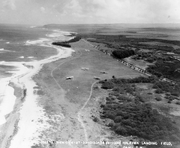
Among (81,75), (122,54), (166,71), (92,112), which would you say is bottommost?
(92,112)

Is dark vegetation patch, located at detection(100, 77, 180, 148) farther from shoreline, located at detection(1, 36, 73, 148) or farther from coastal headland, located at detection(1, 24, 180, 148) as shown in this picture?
shoreline, located at detection(1, 36, 73, 148)

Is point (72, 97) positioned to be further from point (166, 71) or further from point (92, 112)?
point (166, 71)

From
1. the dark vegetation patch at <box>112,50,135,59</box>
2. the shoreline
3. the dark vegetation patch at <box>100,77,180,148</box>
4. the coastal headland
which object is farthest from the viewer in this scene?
the dark vegetation patch at <box>112,50,135,59</box>

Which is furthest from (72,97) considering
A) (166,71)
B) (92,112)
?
(166,71)

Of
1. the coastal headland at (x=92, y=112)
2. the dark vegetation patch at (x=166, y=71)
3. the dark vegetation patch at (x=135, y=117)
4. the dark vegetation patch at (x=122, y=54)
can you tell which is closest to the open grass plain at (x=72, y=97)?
the coastal headland at (x=92, y=112)

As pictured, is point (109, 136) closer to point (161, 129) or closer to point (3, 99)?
point (161, 129)

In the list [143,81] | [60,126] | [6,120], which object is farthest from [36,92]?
[143,81]

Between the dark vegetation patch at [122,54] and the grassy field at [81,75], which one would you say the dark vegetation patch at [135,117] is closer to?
the grassy field at [81,75]

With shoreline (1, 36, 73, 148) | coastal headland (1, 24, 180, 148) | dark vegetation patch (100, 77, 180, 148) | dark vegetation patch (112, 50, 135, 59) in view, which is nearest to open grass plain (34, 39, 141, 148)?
coastal headland (1, 24, 180, 148)
